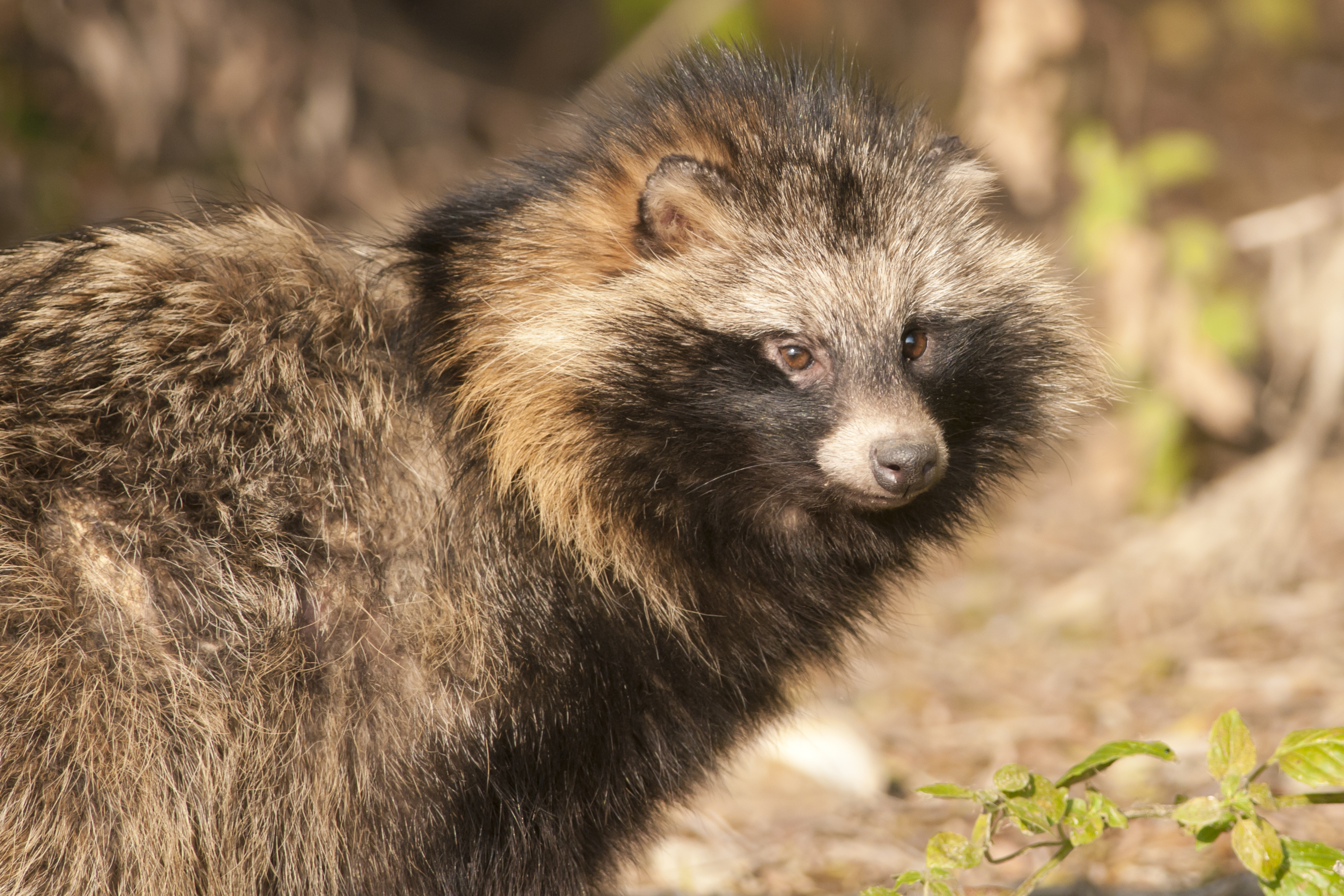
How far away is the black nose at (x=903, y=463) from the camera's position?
11.6 feet

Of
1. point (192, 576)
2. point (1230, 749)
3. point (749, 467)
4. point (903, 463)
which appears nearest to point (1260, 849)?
point (1230, 749)

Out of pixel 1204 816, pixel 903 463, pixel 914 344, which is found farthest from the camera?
pixel 914 344

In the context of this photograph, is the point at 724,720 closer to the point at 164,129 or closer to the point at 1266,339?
the point at 1266,339

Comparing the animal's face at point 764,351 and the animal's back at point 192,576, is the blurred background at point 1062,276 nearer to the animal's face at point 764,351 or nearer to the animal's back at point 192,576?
the animal's face at point 764,351

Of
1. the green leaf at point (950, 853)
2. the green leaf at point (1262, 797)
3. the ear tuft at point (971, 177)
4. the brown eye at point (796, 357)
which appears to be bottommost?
the green leaf at point (950, 853)

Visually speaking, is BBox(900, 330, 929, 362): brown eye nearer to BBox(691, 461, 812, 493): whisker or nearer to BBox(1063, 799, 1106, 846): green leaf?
BBox(691, 461, 812, 493): whisker

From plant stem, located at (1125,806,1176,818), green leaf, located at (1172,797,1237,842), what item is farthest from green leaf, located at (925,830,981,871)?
green leaf, located at (1172,797,1237,842)

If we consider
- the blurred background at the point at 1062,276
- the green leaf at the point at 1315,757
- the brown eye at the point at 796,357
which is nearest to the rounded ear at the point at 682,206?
the brown eye at the point at 796,357

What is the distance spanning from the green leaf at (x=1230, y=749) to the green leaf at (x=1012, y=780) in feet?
1.45

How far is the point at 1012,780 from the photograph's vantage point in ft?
10.6

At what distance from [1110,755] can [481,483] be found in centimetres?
183

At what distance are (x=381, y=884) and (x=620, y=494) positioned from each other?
4.18 ft

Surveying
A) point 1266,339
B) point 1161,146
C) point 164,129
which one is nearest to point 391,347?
point 1161,146

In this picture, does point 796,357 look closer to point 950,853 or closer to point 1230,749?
point 950,853
